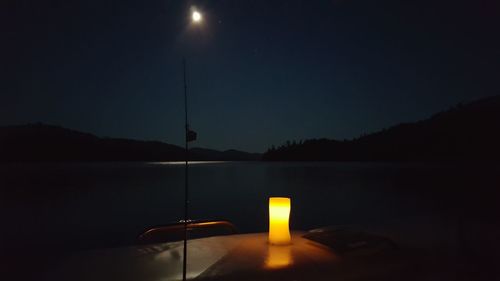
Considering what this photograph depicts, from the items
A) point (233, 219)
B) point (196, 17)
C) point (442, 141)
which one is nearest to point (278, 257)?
point (196, 17)

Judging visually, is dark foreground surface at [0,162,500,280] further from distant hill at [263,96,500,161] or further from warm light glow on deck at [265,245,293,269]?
distant hill at [263,96,500,161]

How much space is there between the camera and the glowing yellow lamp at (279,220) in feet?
11.9

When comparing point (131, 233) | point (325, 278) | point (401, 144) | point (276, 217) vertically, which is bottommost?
point (131, 233)

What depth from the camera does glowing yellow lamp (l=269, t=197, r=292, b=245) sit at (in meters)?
3.63

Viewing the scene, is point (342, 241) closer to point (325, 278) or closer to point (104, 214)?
point (325, 278)

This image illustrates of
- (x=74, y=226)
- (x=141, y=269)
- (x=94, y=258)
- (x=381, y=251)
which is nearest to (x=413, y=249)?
(x=381, y=251)

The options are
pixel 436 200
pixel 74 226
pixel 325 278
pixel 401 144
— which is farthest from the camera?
pixel 401 144

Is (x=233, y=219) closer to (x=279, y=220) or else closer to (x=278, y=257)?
(x=279, y=220)

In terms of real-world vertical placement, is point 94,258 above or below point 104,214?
above

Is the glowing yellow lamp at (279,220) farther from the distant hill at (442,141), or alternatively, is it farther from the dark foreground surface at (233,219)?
the distant hill at (442,141)

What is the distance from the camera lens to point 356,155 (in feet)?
561

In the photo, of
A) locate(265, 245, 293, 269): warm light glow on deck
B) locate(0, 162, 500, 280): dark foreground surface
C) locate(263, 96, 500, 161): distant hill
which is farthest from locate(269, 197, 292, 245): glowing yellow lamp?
locate(263, 96, 500, 161): distant hill

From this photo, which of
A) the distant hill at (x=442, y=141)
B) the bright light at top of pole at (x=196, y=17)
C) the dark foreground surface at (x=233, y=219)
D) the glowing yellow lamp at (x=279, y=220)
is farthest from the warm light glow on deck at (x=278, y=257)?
the distant hill at (x=442, y=141)

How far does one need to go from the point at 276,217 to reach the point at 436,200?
40119 millimetres
